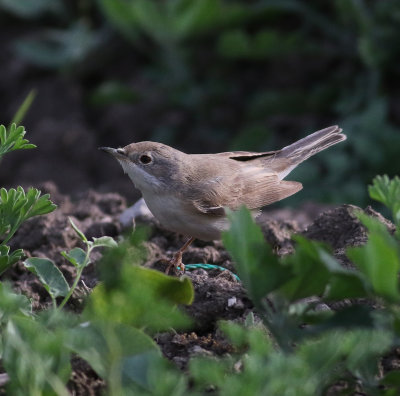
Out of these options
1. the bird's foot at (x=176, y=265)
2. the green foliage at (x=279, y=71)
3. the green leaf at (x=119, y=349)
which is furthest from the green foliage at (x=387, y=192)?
the green foliage at (x=279, y=71)

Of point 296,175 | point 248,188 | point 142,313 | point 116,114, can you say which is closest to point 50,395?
point 142,313

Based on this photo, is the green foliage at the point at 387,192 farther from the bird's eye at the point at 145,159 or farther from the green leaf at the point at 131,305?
the bird's eye at the point at 145,159

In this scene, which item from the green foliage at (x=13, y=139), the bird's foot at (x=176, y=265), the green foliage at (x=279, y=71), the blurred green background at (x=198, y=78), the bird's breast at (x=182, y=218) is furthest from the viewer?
the blurred green background at (x=198, y=78)

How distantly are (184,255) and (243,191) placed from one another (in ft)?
2.97

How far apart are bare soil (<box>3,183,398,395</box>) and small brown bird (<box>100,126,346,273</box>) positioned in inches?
7.1

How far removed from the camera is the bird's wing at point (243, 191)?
527 centimetres

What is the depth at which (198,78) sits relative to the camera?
915 centimetres

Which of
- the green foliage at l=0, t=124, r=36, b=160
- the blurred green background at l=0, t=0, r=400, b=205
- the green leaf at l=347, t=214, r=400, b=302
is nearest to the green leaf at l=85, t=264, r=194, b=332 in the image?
the green leaf at l=347, t=214, r=400, b=302

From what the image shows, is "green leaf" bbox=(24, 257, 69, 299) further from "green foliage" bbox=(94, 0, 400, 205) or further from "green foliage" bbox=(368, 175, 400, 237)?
"green foliage" bbox=(94, 0, 400, 205)

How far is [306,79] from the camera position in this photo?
9102mm

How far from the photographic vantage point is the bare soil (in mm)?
3441

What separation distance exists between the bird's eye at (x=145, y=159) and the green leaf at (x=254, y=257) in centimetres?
261

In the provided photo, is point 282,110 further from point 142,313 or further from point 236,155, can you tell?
point 142,313

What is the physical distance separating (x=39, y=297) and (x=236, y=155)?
2149 millimetres
